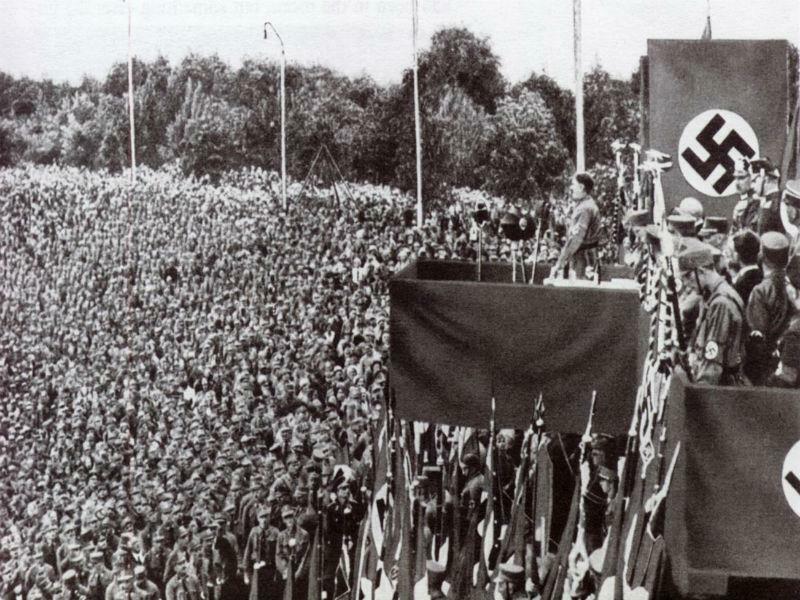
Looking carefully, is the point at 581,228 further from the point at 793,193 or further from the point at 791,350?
the point at 791,350

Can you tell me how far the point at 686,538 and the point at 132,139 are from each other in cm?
583

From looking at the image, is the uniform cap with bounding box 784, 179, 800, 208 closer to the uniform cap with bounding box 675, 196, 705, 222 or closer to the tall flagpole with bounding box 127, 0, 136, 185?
the uniform cap with bounding box 675, 196, 705, 222

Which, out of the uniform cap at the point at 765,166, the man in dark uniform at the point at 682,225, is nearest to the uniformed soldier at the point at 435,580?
the man in dark uniform at the point at 682,225

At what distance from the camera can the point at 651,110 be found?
17.7 ft

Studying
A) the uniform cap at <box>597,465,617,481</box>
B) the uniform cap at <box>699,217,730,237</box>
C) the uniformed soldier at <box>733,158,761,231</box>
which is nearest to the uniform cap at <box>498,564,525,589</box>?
the uniform cap at <box>597,465,617,481</box>

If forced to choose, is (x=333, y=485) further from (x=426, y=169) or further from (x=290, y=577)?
(x=426, y=169)

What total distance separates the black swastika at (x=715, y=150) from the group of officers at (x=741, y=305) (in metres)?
0.66

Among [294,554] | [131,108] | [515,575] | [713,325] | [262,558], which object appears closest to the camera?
[713,325]

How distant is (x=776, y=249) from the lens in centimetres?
435

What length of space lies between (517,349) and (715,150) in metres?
1.59

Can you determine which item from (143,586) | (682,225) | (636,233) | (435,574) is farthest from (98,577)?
(682,225)

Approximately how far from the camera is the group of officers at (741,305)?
430cm

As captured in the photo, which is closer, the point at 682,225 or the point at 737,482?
the point at 737,482

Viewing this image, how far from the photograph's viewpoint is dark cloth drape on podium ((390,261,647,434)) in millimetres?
5164
